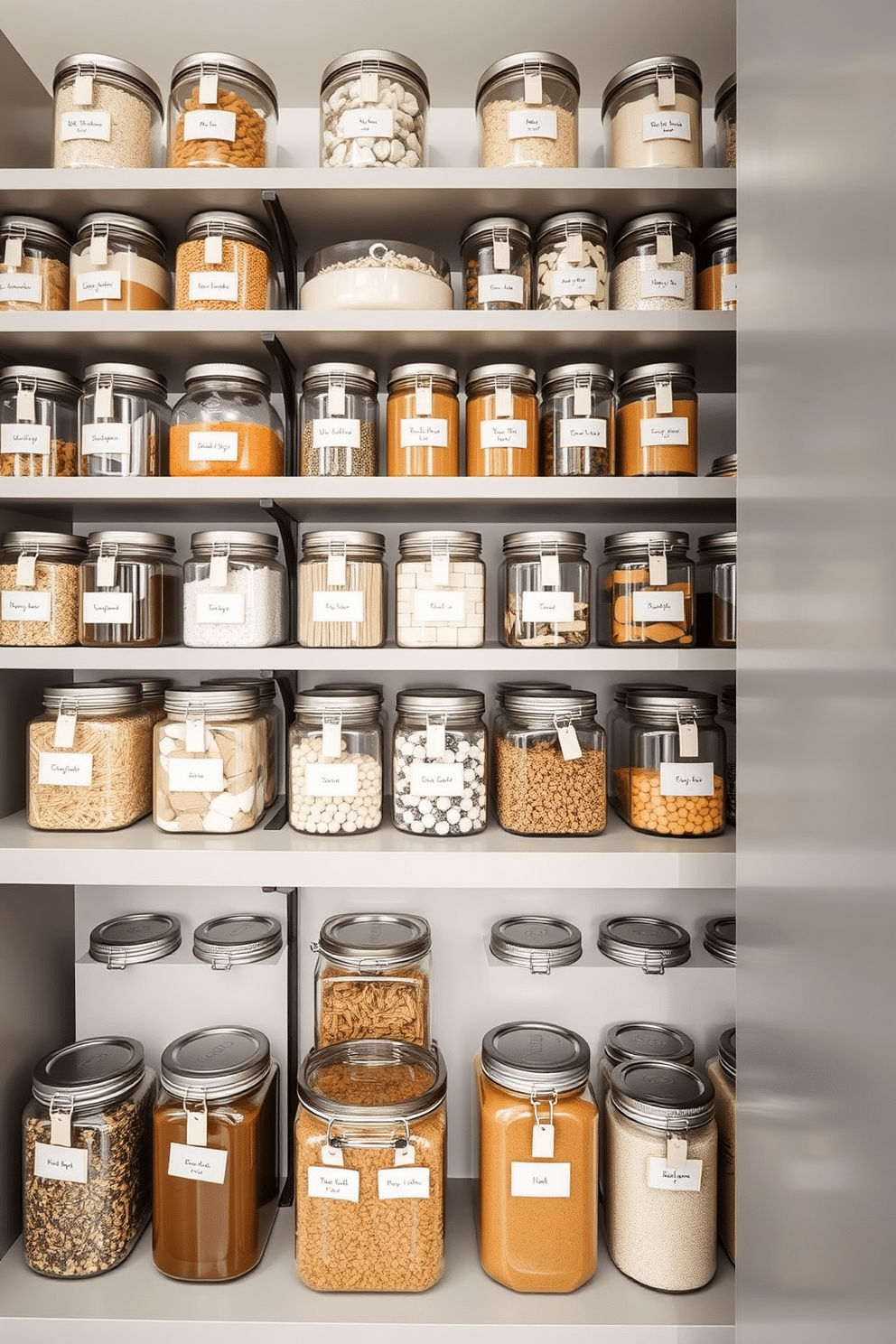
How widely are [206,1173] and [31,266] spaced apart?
1.33 m

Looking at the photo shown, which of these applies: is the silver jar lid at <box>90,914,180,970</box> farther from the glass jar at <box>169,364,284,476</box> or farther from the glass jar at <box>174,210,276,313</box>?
the glass jar at <box>174,210,276,313</box>

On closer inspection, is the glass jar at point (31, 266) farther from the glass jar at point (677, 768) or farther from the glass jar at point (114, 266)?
the glass jar at point (677, 768)

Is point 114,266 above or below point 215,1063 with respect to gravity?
above

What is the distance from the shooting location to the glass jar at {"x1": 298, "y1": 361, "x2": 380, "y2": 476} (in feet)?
3.78

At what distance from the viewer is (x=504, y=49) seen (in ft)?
4.25

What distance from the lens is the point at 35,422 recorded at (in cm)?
119

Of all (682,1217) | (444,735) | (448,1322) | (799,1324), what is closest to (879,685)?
(799,1324)

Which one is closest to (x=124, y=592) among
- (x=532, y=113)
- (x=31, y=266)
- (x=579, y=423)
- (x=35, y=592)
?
(x=35, y=592)

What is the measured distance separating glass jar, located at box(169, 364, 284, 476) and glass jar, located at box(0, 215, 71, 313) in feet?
0.79

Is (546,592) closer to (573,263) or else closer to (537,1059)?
(573,263)

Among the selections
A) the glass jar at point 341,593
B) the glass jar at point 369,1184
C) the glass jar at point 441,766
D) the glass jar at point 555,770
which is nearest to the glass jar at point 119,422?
the glass jar at point 341,593

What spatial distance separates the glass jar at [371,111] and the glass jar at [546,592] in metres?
0.59

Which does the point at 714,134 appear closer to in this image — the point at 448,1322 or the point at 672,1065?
the point at 672,1065

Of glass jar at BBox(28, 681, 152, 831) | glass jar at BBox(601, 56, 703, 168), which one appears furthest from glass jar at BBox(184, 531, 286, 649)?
glass jar at BBox(601, 56, 703, 168)
